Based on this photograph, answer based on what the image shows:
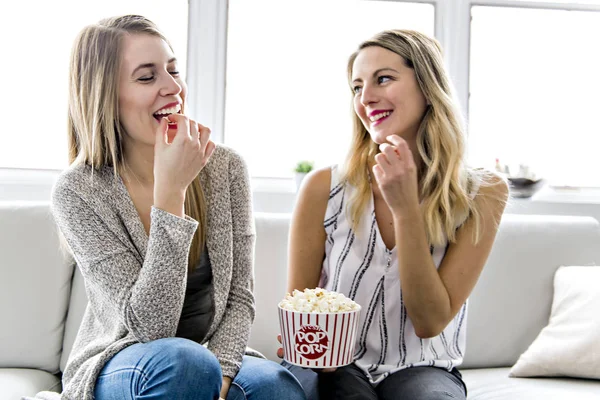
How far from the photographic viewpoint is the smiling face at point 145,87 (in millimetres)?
1520

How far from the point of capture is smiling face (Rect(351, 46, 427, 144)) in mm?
1646

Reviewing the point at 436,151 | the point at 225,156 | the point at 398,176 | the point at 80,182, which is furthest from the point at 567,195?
the point at 80,182

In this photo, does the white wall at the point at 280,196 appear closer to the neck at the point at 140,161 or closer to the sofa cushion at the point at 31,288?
the sofa cushion at the point at 31,288

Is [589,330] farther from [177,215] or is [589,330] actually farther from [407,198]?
[177,215]

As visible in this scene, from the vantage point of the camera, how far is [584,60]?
3066 mm

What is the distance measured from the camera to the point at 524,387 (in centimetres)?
181

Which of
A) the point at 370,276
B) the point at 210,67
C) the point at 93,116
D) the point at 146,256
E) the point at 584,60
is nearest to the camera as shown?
the point at 146,256

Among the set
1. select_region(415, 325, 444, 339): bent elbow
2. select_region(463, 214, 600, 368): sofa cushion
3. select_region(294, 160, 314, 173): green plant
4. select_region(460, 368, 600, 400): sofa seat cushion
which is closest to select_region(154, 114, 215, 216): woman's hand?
select_region(415, 325, 444, 339): bent elbow

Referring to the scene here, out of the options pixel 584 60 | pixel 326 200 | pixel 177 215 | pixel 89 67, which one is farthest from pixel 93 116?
pixel 584 60

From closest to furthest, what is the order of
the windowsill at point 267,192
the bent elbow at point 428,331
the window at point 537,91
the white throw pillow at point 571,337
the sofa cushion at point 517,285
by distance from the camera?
the bent elbow at point 428,331 < the white throw pillow at point 571,337 < the sofa cushion at point 517,285 < the windowsill at point 267,192 < the window at point 537,91

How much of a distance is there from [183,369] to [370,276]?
60 centimetres

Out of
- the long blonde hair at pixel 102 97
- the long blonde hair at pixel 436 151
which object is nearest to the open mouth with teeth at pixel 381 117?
→ the long blonde hair at pixel 436 151

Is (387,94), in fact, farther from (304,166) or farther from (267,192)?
(267,192)

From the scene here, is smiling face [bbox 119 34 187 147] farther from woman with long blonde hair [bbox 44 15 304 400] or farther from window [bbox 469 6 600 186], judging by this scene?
window [bbox 469 6 600 186]
